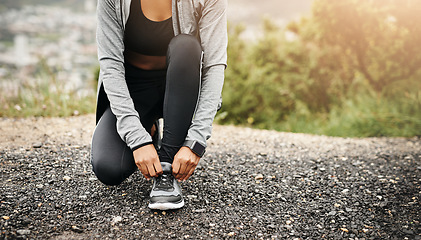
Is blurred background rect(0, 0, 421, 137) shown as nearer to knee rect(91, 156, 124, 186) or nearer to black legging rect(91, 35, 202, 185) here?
black legging rect(91, 35, 202, 185)

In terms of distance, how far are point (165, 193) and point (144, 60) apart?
0.79 m

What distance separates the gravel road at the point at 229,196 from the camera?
1.55 m

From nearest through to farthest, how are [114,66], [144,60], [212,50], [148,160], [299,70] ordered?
[148,160] → [114,66] → [212,50] → [144,60] → [299,70]

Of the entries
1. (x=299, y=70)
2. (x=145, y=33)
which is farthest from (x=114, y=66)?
(x=299, y=70)

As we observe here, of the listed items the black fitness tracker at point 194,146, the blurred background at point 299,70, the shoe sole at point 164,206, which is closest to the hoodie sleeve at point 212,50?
the black fitness tracker at point 194,146

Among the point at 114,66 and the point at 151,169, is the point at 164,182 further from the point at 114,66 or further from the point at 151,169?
the point at 114,66

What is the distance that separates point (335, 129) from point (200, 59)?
3.19 m

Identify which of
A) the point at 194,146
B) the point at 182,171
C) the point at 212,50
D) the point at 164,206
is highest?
the point at 212,50

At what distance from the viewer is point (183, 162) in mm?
1567

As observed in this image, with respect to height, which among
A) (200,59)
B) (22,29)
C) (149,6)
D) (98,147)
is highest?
(149,6)

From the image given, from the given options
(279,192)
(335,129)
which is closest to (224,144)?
(279,192)

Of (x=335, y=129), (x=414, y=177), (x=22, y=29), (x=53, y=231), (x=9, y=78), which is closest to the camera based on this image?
(x=53, y=231)

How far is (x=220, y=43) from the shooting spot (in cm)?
178

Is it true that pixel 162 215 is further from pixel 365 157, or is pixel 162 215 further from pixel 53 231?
pixel 365 157
